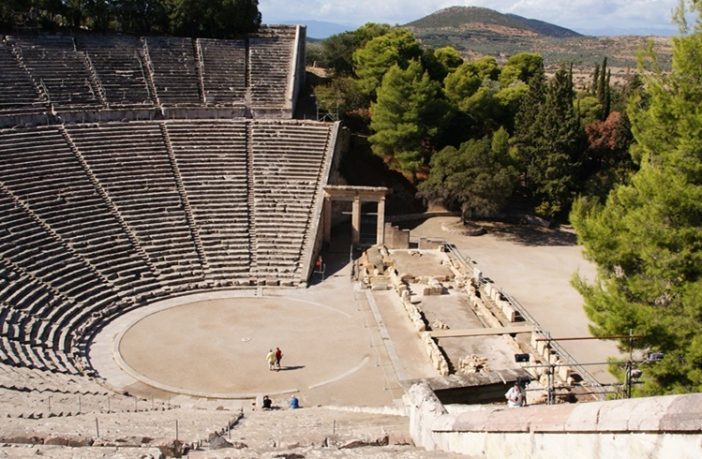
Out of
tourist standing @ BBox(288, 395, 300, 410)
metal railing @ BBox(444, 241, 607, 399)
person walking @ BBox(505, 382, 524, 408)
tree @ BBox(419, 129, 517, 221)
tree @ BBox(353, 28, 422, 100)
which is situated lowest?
tourist standing @ BBox(288, 395, 300, 410)

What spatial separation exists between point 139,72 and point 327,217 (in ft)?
48.5

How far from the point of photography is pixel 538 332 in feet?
72.9

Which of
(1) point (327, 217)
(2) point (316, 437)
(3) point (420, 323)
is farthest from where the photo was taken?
(1) point (327, 217)

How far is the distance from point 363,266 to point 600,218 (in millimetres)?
18193

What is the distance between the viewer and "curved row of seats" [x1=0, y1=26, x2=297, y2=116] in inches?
1369

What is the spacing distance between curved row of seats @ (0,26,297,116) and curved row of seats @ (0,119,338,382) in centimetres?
248

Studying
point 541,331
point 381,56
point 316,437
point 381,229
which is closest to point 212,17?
point 381,56

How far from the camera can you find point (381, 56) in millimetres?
43156

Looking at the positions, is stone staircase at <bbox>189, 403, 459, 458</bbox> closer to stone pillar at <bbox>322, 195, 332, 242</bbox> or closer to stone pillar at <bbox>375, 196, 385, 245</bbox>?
stone pillar at <bbox>322, 195, 332, 242</bbox>

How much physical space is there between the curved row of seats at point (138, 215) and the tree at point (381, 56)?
28.4 feet

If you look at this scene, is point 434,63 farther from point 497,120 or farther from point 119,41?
point 119,41

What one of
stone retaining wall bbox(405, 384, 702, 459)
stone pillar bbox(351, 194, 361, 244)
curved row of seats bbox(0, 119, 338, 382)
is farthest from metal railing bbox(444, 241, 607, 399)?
stone retaining wall bbox(405, 384, 702, 459)

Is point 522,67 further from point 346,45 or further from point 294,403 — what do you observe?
point 294,403

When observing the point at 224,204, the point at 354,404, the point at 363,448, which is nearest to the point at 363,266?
the point at 224,204
